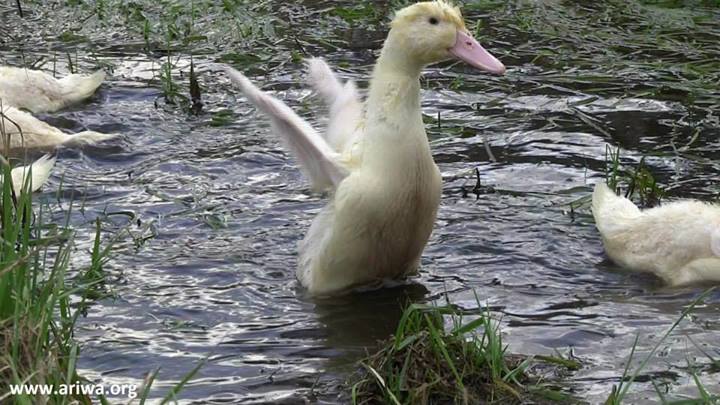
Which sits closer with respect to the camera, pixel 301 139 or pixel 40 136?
pixel 301 139

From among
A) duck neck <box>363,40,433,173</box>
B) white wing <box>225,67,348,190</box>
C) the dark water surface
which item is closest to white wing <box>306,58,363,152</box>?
the dark water surface

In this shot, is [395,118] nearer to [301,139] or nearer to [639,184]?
[301,139]

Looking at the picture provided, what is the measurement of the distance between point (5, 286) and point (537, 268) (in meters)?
3.10

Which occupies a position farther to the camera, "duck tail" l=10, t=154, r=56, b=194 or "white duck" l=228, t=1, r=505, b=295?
"duck tail" l=10, t=154, r=56, b=194

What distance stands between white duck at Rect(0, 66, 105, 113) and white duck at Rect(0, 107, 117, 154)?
48 cm

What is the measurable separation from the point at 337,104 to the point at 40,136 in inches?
84.0

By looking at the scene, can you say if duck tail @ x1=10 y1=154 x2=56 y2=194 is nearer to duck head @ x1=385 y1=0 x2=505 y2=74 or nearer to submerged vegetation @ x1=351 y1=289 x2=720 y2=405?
duck head @ x1=385 y1=0 x2=505 y2=74

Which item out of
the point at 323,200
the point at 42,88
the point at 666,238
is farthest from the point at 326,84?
the point at 42,88

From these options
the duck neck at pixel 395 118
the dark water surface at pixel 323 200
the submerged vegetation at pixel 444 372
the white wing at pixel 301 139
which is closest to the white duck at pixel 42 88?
the dark water surface at pixel 323 200

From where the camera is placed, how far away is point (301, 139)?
6.55 metres

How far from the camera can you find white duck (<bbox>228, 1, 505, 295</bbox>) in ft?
20.6

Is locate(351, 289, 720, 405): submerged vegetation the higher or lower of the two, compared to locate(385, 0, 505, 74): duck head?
lower

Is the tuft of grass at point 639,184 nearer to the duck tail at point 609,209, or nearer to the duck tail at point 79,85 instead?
the duck tail at point 609,209

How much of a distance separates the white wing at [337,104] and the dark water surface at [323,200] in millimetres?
224
